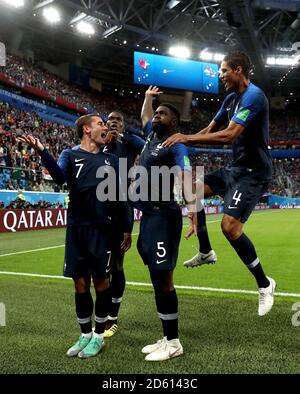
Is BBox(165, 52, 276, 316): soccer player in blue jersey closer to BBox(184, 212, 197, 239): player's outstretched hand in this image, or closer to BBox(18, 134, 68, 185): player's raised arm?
BBox(184, 212, 197, 239): player's outstretched hand

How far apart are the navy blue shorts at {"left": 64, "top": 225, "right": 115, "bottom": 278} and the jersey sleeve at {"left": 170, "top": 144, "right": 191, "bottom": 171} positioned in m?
0.92

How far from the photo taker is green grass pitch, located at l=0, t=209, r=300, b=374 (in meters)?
3.48

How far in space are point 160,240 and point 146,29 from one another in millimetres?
39311

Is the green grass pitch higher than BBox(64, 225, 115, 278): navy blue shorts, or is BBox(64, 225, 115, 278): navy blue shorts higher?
BBox(64, 225, 115, 278): navy blue shorts

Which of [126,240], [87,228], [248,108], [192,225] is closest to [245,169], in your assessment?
[248,108]

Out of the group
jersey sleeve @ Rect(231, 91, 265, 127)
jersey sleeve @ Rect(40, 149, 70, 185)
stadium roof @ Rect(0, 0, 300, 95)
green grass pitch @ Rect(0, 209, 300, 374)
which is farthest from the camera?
stadium roof @ Rect(0, 0, 300, 95)

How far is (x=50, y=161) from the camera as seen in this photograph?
11.8ft

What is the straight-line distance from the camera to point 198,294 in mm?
6297

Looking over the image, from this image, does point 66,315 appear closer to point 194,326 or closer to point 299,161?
point 194,326

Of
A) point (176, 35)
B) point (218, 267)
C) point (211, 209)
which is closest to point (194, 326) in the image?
point (218, 267)

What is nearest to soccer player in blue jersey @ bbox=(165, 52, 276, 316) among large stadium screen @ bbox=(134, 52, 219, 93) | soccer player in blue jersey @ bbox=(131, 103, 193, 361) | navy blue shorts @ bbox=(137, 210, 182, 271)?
soccer player in blue jersey @ bbox=(131, 103, 193, 361)

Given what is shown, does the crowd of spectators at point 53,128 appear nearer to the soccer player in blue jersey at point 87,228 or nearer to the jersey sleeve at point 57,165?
the soccer player in blue jersey at point 87,228

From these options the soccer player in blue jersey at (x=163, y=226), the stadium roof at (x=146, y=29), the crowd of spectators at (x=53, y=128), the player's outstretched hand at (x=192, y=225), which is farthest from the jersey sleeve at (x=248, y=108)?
the stadium roof at (x=146, y=29)

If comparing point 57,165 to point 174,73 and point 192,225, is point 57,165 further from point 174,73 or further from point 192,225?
point 174,73
